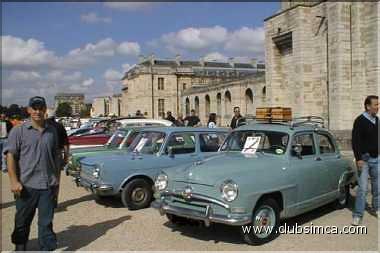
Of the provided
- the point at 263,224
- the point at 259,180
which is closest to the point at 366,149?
the point at 259,180

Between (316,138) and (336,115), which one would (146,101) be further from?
(316,138)

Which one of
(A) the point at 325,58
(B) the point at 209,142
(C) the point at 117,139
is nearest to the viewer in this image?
(B) the point at 209,142

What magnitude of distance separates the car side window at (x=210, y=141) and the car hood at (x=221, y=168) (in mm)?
2463

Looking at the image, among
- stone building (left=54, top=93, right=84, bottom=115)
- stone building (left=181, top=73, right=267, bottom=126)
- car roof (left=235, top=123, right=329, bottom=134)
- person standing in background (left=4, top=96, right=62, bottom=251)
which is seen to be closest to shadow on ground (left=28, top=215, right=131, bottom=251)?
person standing in background (left=4, top=96, right=62, bottom=251)

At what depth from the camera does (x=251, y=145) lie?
7.05 metres

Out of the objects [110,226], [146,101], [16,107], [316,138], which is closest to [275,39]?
[16,107]

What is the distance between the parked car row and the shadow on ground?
0.89 meters

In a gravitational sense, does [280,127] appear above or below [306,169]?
above

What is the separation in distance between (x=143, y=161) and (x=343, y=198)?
3866 mm

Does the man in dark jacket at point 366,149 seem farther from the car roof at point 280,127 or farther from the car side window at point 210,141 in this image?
the car side window at point 210,141

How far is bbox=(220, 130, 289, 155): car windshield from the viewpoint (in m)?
6.80

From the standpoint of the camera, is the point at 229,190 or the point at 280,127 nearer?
the point at 229,190

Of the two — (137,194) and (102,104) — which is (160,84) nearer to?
(102,104)

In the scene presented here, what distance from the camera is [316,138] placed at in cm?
737
